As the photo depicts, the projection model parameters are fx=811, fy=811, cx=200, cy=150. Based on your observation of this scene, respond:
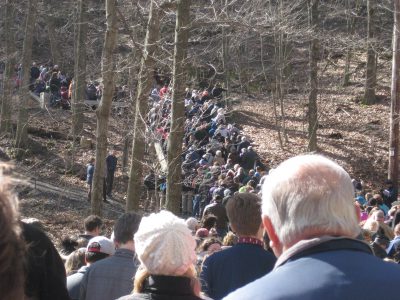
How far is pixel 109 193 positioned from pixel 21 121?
653cm

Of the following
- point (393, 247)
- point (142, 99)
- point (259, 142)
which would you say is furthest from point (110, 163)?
point (393, 247)

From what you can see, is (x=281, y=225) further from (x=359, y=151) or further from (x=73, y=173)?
(x=359, y=151)

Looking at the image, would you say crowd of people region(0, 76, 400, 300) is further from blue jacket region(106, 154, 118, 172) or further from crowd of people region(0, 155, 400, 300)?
blue jacket region(106, 154, 118, 172)

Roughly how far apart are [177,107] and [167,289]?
474 inches

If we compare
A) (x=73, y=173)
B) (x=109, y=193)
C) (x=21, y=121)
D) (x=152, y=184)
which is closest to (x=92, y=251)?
(x=152, y=184)

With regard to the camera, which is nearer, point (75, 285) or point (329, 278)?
point (329, 278)

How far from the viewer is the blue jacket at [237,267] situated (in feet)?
18.6

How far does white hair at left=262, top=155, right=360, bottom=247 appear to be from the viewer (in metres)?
2.81

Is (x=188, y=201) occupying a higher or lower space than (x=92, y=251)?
lower

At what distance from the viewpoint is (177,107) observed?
A: 1577 centimetres

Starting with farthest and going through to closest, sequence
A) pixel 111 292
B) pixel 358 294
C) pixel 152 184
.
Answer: pixel 152 184 < pixel 111 292 < pixel 358 294

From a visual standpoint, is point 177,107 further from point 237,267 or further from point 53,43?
point 53,43

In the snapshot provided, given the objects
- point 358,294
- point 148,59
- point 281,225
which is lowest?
point 358,294

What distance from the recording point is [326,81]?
4131 cm
